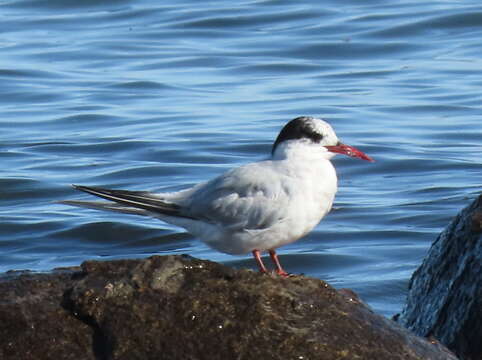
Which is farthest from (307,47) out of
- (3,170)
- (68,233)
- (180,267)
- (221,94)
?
(180,267)

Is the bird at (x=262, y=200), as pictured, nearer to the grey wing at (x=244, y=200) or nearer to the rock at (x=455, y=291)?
the grey wing at (x=244, y=200)

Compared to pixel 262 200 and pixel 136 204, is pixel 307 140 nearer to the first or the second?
pixel 262 200

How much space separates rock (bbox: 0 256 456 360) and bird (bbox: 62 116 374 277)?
0.74 metres

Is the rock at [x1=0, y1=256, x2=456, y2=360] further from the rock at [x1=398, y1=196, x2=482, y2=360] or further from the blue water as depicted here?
the blue water

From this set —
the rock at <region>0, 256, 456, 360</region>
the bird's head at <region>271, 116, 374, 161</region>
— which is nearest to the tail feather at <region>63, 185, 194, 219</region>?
the bird's head at <region>271, 116, 374, 161</region>

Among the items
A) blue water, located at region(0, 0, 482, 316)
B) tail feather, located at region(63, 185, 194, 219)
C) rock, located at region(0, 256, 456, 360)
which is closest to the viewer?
rock, located at region(0, 256, 456, 360)

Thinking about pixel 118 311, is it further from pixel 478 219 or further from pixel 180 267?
pixel 478 219

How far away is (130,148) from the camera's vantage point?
1427cm

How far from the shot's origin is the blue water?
36.9 ft

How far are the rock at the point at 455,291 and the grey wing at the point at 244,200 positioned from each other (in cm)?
106

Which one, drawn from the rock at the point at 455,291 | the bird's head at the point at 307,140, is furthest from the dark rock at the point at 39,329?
the rock at the point at 455,291

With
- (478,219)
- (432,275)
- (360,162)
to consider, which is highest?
(478,219)

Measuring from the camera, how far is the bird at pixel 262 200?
634 cm

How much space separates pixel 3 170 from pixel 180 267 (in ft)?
27.5
